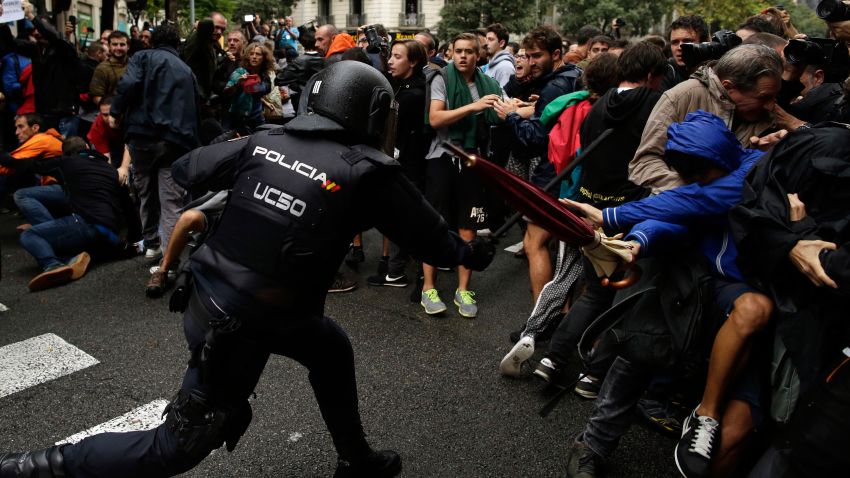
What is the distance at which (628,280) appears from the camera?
2818 mm

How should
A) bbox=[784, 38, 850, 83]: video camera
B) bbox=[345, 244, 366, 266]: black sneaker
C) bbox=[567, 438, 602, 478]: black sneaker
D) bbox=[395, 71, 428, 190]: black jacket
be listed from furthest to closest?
1. bbox=[345, 244, 366, 266]: black sneaker
2. bbox=[395, 71, 428, 190]: black jacket
3. bbox=[784, 38, 850, 83]: video camera
4. bbox=[567, 438, 602, 478]: black sneaker

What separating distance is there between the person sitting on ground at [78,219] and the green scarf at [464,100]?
3333 mm

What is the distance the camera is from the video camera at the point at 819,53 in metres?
3.77

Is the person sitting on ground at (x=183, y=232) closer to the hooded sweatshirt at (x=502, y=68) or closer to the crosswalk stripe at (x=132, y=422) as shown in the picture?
the crosswalk stripe at (x=132, y=422)

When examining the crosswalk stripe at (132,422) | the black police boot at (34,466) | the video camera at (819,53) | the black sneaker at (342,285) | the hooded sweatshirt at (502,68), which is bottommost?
the black sneaker at (342,285)

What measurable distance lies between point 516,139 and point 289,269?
9.32 feet

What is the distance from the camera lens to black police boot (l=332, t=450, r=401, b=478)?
9.72 feet

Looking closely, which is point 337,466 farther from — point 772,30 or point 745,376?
point 772,30

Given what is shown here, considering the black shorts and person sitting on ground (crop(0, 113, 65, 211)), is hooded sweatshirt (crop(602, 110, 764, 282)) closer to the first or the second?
the black shorts

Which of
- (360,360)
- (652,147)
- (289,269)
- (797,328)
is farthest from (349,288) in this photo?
(797,328)

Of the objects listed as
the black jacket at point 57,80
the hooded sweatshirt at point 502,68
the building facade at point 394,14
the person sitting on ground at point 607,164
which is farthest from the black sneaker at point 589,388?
the building facade at point 394,14

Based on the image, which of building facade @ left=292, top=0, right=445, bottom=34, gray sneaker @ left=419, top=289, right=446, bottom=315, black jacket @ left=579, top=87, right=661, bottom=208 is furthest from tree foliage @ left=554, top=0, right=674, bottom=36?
black jacket @ left=579, top=87, right=661, bottom=208

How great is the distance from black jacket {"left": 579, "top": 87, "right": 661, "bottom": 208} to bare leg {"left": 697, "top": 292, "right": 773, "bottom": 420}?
3.80 ft

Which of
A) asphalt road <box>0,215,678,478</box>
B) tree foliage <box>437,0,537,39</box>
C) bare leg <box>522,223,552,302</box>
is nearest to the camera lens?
asphalt road <box>0,215,678,478</box>
